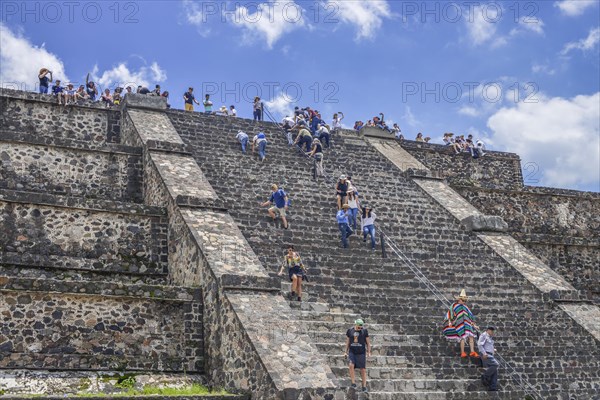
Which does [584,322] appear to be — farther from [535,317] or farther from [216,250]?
[216,250]

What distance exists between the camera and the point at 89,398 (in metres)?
9.34

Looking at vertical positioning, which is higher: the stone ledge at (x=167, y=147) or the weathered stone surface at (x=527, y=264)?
the stone ledge at (x=167, y=147)

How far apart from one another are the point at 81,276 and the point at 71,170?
11.9 ft

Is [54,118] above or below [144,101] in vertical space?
below

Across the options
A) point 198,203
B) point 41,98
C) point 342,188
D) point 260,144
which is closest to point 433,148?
point 260,144

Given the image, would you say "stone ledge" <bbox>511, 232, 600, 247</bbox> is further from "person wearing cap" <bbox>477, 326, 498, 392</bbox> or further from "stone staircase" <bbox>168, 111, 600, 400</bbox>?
"person wearing cap" <bbox>477, 326, 498, 392</bbox>

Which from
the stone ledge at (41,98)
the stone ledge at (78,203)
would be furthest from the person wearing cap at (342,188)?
the stone ledge at (41,98)

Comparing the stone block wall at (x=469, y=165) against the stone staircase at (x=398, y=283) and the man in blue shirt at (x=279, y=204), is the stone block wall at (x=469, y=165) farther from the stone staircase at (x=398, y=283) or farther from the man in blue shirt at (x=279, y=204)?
the man in blue shirt at (x=279, y=204)

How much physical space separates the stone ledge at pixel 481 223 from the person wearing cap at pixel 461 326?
488 cm

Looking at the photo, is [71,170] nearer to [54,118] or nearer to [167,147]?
[167,147]

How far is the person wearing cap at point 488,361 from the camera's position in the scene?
39.4 ft

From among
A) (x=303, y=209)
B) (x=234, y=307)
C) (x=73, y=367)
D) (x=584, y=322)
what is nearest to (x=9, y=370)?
(x=73, y=367)

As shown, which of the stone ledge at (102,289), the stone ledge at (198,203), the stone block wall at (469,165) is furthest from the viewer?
the stone block wall at (469,165)

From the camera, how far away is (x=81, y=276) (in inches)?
526
